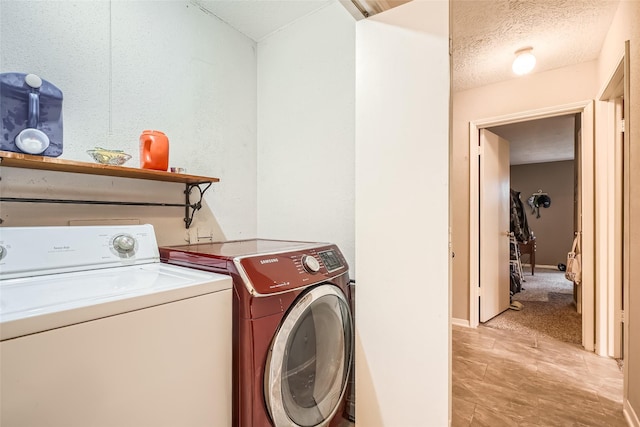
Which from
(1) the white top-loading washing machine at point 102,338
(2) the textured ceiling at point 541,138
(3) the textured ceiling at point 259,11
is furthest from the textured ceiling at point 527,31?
(1) the white top-loading washing machine at point 102,338

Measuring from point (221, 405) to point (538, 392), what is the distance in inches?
76.3

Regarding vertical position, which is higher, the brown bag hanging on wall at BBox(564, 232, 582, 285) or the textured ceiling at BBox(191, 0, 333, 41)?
the textured ceiling at BBox(191, 0, 333, 41)

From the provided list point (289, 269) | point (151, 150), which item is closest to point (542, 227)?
point (289, 269)

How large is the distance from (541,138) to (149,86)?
5.47 meters

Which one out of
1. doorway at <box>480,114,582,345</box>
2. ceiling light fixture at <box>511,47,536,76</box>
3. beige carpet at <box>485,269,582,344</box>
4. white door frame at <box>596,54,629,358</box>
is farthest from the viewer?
doorway at <box>480,114,582,345</box>

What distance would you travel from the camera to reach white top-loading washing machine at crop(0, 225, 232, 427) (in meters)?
0.58

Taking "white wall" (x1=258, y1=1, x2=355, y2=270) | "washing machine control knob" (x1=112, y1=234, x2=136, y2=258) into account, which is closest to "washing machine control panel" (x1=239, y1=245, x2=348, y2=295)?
"white wall" (x1=258, y1=1, x2=355, y2=270)

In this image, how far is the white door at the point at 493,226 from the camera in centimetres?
289

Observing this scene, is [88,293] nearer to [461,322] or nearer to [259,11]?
[259,11]

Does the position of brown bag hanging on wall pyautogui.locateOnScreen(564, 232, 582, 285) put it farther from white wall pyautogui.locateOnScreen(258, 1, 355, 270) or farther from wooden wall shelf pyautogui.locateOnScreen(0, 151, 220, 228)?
wooden wall shelf pyautogui.locateOnScreen(0, 151, 220, 228)

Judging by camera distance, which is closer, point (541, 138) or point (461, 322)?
point (461, 322)

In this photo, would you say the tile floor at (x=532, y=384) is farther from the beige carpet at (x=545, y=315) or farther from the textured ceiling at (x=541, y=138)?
the textured ceiling at (x=541, y=138)

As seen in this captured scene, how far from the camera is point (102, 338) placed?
67 centimetres

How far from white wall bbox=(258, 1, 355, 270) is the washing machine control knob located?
0.92 meters
